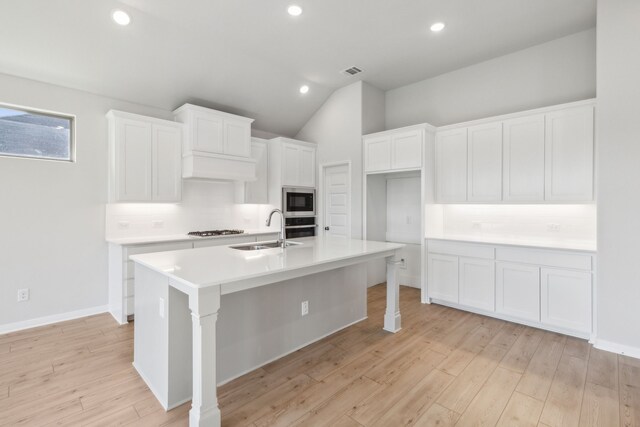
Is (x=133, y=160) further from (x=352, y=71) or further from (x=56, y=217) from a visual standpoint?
(x=352, y=71)

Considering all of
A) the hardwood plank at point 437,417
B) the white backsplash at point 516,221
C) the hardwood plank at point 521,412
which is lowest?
the hardwood plank at point 437,417

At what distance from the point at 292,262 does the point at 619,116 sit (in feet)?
10.5

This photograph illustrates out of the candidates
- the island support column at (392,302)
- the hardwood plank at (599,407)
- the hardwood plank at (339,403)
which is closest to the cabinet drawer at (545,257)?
the hardwood plank at (599,407)

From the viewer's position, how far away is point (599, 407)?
205 centimetres

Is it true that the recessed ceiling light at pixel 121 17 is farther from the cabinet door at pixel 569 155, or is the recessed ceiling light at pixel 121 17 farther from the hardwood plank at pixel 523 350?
the hardwood plank at pixel 523 350

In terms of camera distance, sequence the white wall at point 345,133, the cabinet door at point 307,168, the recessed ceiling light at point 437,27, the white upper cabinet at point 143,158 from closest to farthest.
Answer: the recessed ceiling light at point 437,27
the white upper cabinet at point 143,158
the white wall at point 345,133
the cabinet door at point 307,168

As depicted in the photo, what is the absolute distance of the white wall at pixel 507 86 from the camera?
3.63m

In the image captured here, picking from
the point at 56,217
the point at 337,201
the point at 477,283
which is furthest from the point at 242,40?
the point at 477,283

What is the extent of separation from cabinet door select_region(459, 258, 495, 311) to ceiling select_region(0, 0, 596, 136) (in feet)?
8.88

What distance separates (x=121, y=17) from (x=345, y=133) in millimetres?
3249

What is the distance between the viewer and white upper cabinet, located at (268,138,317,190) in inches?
205

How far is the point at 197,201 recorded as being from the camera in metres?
4.72

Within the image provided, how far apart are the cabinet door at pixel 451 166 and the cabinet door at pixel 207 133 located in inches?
122

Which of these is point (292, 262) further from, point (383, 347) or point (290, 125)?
point (290, 125)
